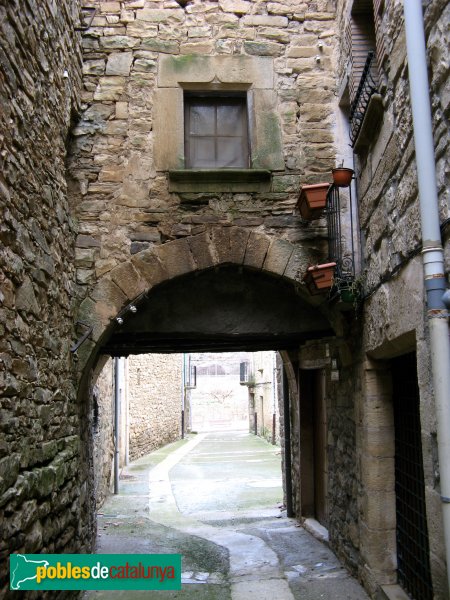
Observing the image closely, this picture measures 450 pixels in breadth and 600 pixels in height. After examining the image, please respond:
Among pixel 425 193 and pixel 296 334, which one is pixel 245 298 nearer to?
pixel 296 334

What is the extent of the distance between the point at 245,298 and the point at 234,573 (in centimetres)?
245

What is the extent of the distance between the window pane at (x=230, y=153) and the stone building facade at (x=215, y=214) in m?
0.02

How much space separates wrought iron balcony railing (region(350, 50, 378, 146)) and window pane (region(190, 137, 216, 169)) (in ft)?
3.85

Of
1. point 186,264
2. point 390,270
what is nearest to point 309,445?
point 186,264

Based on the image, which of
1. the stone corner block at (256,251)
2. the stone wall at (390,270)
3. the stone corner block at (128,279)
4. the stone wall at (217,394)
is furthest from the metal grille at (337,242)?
the stone wall at (217,394)

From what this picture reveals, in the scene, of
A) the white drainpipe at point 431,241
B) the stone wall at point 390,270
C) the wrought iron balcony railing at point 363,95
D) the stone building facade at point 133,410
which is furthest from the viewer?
the stone building facade at point 133,410

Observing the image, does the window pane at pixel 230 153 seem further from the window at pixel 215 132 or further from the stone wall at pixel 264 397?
the stone wall at pixel 264 397

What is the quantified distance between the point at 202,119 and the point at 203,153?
0.31 metres

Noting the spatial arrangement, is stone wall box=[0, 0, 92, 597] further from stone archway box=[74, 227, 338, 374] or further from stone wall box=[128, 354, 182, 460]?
stone wall box=[128, 354, 182, 460]

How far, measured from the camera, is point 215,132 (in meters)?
4.82

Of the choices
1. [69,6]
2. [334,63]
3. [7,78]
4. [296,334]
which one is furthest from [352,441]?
[69,6]

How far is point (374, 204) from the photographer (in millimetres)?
3846

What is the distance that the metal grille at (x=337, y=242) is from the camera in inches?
166

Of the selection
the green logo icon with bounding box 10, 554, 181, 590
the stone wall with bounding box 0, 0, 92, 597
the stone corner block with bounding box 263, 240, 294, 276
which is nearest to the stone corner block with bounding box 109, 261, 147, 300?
the stone wall with bounding box 0, 0, 92, 597
